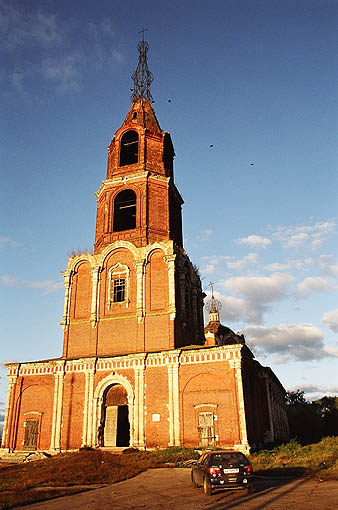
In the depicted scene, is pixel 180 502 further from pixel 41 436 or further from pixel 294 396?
pixel 294 396

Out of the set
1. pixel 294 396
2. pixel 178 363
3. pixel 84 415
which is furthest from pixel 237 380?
pixel 294 396

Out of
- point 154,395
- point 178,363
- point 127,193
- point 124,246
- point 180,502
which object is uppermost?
point 127,193

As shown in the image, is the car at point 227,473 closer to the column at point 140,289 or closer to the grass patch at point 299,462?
the grass patch at point 299,462

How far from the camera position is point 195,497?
12.7m

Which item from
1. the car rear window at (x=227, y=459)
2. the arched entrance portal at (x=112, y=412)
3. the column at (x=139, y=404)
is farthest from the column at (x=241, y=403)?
the car rear window at (x=227, y=459)

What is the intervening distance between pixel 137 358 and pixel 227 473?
48.3 feet

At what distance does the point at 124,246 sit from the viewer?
30.9 metres

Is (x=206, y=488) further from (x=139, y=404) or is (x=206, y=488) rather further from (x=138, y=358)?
(x=138, y=358)

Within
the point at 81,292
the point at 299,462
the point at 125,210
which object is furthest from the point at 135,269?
the point at 299,462

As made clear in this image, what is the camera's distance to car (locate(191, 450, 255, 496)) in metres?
12.6

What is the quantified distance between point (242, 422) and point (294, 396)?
7320cm

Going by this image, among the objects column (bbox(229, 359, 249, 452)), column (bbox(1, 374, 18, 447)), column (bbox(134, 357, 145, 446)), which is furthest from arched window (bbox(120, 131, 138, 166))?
column (bbox(229, 359, 249, 452))

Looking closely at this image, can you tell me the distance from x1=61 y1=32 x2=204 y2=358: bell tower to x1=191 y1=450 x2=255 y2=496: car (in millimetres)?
13899

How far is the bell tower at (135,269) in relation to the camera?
2856cm
